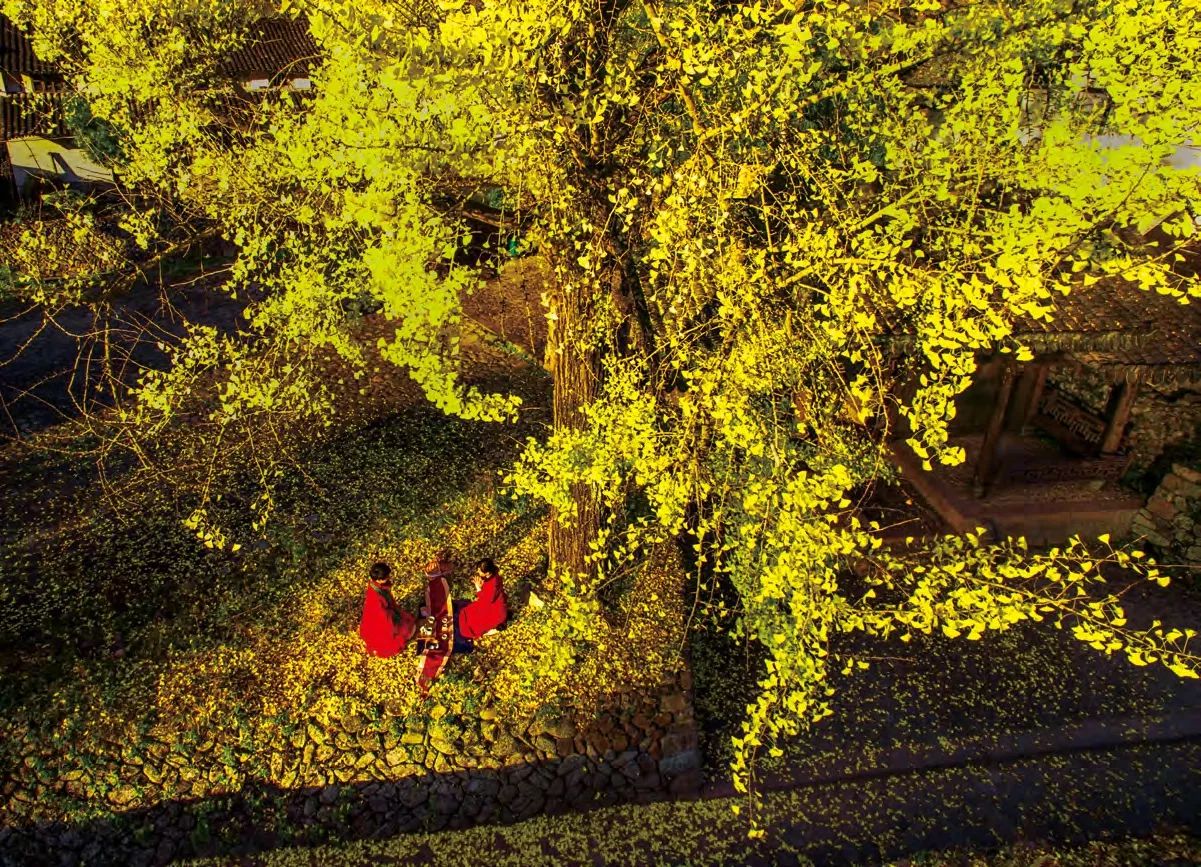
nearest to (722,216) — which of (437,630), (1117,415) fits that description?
(437,630)

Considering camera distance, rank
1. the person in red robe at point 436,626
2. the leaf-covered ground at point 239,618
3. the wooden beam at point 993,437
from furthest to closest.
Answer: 1. the wooden beam at point 993,437
2. the person in red robe at point 436,626
3. the leaf-covered ground at point 239,618

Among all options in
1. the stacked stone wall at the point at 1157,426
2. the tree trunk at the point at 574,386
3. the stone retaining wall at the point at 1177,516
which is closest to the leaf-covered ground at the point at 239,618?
the tree trunk at the point at 574,386

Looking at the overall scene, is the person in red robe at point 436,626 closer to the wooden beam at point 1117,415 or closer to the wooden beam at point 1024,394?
the wooden beam at point 1024,394

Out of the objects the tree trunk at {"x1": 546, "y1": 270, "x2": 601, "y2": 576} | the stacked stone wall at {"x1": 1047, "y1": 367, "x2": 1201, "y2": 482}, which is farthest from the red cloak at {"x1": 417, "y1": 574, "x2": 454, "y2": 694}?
the stacked stone wall at {"x1": 1047, "y1": 367, "x2": 1201, "y2": 482}

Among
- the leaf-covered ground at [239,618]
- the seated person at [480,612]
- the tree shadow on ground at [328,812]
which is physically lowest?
the tree shadow on ground at [328,812]

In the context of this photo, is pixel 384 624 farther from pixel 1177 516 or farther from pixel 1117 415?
pixel 1117 415

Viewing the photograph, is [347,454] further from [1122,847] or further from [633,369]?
[1122,847]

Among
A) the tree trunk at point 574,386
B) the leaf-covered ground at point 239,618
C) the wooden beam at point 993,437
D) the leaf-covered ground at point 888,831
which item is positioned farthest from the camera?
the wooden beam at point 993,437

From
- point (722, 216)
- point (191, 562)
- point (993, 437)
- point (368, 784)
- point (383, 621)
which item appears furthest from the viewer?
point (993, 437)

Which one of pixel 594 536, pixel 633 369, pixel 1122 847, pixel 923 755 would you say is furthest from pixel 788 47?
pixel 1122 847
